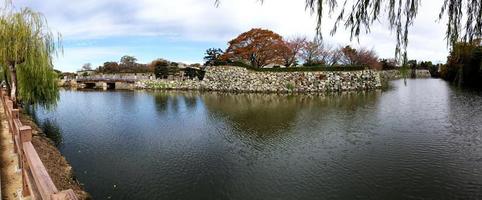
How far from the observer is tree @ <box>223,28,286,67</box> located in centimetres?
3978

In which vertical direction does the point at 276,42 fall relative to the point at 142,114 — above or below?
above

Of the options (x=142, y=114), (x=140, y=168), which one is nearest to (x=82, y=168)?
(x=140, y=168)

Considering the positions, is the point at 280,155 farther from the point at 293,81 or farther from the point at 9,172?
the point at 293,81

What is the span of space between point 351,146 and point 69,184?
30.6 feet

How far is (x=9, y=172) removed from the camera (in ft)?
19.8

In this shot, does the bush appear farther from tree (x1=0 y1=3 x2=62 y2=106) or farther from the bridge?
tree (x1=0 y1=3 x2=62 y2=106)

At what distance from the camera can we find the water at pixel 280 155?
25.9ft

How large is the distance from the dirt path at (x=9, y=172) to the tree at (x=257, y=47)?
1324 inches

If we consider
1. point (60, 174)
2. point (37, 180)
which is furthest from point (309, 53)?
point (37, 180)

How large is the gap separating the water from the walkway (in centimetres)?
194

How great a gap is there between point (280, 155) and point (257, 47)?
102 feet

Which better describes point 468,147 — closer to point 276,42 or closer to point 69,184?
point 69,184

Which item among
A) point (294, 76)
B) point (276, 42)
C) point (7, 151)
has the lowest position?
point (7, 151)

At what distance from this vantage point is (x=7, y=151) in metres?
7.38
